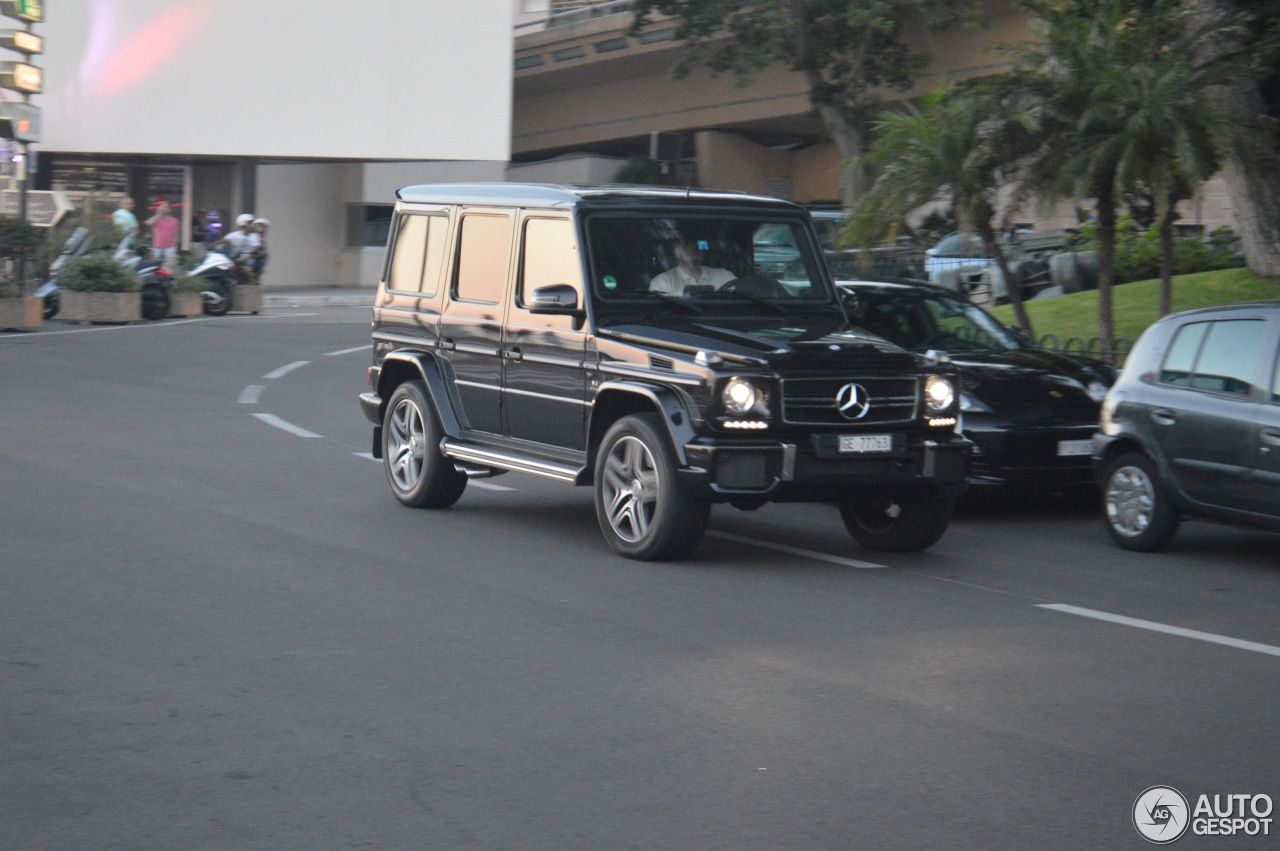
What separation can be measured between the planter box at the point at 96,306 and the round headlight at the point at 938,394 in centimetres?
2125

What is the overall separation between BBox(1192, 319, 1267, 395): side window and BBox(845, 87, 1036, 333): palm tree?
564cm

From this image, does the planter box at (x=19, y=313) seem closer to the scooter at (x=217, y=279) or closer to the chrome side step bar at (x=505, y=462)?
the scooter at (x=217, y=279)

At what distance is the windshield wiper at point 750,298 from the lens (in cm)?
996

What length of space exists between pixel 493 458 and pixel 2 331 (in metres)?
18.1

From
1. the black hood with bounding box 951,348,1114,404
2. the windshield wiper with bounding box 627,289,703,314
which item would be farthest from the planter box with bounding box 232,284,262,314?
the windshield wiper with bounding box 627,289,703,314

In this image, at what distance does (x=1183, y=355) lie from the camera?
401 inches

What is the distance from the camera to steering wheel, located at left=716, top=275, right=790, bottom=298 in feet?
32.9

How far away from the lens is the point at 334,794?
507 cm

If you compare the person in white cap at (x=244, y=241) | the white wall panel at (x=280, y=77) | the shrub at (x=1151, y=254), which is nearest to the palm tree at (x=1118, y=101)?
the shrub at (x=1151, y=254)

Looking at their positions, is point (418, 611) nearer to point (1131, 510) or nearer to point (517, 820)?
point (517, 820)

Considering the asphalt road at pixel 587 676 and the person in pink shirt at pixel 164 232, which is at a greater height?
the person in pink shirt at pixel 164 232

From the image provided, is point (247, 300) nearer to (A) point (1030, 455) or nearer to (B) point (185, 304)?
(B) point (185, 304)

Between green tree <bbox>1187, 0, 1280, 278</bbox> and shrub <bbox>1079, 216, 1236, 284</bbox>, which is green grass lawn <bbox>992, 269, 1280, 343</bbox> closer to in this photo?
green tree <bbox>1187, 0, 1280, 278</bbox>

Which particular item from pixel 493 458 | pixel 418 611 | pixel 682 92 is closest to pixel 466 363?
pixel 493 458
